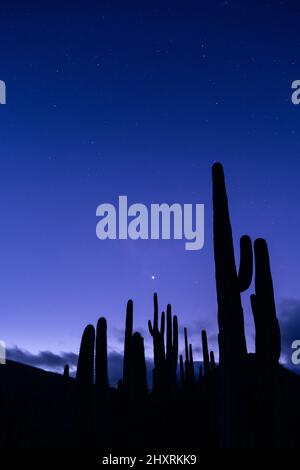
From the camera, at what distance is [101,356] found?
1117cm

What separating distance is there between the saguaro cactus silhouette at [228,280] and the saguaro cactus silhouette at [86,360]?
3565 mm

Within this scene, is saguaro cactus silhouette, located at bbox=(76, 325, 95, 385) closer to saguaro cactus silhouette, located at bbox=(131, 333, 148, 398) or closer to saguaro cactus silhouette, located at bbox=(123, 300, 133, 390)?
saguaro cactus silhouette, located at bbox=(131, 333, 148, 398)

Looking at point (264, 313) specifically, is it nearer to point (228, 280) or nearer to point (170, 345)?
point (228, 280)

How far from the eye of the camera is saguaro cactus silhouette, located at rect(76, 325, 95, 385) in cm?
952

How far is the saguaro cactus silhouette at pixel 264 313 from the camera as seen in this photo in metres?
7.76

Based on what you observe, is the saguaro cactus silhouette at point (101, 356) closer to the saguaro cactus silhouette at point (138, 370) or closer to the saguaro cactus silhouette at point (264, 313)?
the saguaro cactus silhouette at point (138, 370)

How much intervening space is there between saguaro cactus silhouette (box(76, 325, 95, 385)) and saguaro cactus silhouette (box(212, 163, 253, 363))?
3565mm

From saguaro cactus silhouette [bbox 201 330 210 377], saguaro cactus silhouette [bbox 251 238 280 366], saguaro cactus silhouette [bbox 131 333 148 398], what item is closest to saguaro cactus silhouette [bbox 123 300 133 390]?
saguaro cactus silhouette [bbox 131 333 148 398]

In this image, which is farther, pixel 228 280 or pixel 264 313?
pixel 264 313

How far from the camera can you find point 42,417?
14.3 meters

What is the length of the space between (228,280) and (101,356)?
490 cm

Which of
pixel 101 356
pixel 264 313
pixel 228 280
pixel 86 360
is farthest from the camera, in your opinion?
pixel 101 356

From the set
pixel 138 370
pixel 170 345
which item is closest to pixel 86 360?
pixel 138 370
